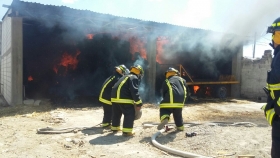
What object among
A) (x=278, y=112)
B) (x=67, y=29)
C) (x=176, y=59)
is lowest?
(x=278, y=112)

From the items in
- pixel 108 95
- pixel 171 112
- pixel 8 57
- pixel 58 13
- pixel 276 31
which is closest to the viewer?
pixel 276 31

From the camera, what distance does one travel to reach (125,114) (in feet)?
18.2

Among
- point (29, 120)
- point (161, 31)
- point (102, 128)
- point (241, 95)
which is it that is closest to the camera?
point (102, 128)

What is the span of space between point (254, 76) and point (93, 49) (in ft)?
30.0

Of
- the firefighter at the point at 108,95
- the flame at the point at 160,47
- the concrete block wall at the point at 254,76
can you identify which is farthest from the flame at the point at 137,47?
the firefighter at the point at 108,95

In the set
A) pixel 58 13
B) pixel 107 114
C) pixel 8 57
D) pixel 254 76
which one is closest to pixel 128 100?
pixel 107 114

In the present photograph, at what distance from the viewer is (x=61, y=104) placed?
418 inches

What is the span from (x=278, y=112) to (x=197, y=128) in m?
3.48

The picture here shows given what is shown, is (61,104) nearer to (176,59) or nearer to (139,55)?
(139,55)

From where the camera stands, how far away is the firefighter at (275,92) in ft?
7.80

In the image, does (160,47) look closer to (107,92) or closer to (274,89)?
(107,92)

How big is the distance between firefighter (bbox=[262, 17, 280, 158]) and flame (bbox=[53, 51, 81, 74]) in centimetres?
1183

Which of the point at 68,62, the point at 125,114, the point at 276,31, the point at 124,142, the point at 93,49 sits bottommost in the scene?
the point at 124,142


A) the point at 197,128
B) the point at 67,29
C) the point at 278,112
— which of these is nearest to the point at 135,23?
the point at 67,29
